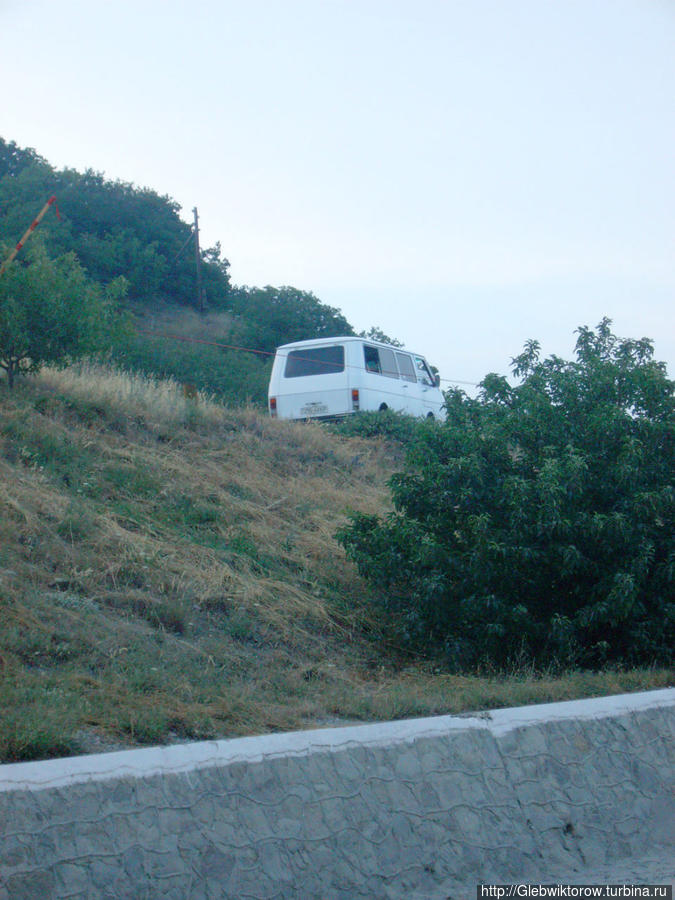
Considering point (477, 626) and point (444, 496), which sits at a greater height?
point (444, 496)

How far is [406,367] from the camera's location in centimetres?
1992

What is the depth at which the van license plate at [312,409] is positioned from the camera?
18109mm

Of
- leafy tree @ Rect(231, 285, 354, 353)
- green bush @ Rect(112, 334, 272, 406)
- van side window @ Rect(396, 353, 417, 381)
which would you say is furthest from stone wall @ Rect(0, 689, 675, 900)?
leafy tree @ Rect(231, 285, 354, 353)

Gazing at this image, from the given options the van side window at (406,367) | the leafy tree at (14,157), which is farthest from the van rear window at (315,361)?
the leafy tree at (14,157)

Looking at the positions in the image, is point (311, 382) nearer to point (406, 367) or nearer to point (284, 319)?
point (406, 367)

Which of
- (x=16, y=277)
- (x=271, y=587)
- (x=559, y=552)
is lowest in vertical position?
(x=271, y=587)

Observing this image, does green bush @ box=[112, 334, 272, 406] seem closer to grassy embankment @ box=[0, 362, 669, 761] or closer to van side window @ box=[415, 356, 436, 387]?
van side window @ box=[415, 356, 436, 387]

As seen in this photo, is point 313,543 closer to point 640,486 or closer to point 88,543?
point 88,543

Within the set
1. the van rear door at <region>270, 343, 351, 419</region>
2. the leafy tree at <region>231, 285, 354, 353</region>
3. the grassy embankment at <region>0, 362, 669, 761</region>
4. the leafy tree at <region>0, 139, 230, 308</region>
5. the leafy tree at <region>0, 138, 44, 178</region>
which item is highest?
the leafy tree at <region>0, 138, 44, 178</region>

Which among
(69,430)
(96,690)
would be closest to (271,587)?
(96,690)

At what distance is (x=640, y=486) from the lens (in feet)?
25.9

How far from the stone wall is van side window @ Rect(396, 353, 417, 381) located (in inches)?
590

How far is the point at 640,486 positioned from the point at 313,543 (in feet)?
13.1

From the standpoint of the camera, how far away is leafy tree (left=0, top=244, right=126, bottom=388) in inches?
494
